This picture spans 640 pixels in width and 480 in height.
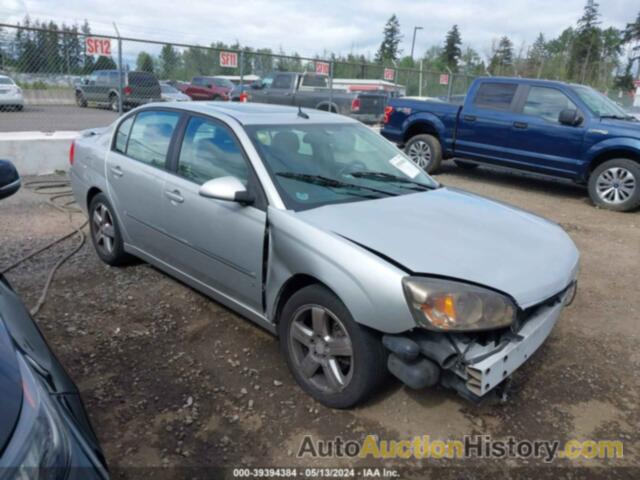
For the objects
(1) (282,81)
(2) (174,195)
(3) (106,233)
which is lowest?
(3) (106,233)

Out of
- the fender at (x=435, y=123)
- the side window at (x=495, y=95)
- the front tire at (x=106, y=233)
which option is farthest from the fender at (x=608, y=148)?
the front tire at (x=106, y=233)

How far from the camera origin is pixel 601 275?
525 centimetres

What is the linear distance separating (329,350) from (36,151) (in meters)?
7.52

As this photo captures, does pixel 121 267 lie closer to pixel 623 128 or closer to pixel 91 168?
pixel 91 168

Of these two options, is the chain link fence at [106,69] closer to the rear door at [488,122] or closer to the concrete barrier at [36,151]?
the concrete barrier at [36,151]

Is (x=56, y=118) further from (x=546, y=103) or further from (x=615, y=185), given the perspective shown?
(x=615, y=185)

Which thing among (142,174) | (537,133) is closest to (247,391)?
(142,174)

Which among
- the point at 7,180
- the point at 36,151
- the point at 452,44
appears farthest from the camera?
the point at 452,44

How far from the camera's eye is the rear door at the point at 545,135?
8161 mm

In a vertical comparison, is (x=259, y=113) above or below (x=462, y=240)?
above

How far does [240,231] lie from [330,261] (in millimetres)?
789

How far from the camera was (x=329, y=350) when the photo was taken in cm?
282

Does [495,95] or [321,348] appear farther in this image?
[495,95]

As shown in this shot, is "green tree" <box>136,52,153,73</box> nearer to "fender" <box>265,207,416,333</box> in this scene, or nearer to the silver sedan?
the silver sedan
